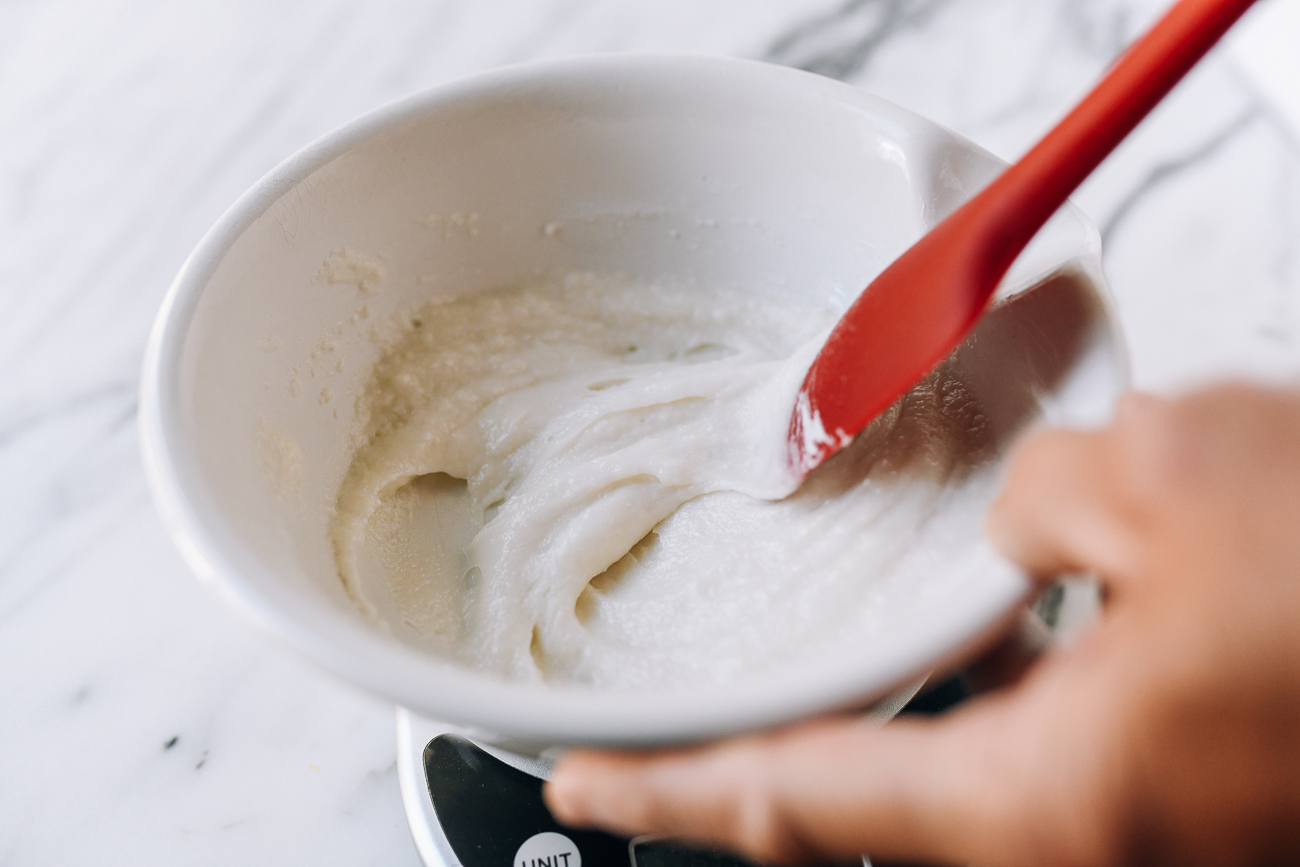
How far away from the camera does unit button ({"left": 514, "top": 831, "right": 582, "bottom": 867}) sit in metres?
0.58

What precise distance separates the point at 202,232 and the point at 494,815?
71cm

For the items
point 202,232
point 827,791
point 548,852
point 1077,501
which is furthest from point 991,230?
point 202,232

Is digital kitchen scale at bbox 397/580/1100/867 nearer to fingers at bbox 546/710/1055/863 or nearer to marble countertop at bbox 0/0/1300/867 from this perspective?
marble countertop at bbox 0/0/1300/867

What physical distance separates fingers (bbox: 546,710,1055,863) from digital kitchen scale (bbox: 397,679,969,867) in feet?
0.54

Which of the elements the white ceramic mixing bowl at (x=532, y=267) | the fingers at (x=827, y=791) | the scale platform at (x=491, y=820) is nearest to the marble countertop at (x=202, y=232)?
the scale platform at (x=491, y=820)

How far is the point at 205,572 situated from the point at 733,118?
0.50 m

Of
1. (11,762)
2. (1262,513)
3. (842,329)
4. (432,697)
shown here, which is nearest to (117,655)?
(11,762)

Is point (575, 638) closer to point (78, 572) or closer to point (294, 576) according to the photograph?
point (294, 576)

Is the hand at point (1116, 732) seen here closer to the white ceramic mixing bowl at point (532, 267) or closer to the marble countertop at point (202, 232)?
the white ceramic mixing bowl at point (532, 267)

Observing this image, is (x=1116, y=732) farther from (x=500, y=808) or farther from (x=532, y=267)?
(x=532, y=267)

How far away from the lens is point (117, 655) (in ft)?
2.33

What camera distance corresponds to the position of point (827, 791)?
370 millimetres

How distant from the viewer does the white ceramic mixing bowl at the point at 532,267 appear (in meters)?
0.42

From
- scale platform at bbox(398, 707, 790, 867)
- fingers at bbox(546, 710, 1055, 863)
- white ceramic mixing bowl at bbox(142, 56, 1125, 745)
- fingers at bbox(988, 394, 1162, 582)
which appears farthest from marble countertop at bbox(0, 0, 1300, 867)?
fingers at bbox(988, 394, 1162, 582)
